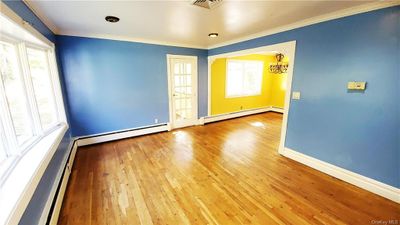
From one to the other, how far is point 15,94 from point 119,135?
2265 mm

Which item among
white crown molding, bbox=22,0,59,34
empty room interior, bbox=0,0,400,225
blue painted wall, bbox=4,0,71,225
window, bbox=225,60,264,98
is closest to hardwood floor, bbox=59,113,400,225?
empty room interior, bbox=0,0,400,225

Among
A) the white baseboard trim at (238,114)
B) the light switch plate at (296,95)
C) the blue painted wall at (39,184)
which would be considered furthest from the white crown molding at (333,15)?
the blue painted wall at (39,184)

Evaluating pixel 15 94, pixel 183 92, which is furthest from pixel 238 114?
pixel 15 94

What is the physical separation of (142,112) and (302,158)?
11.6ft

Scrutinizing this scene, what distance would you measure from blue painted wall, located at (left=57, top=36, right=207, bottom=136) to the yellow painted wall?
1.36m

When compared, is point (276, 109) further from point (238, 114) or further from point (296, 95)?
point (296, 95)

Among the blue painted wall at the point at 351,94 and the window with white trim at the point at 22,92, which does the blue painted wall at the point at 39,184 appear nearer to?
the window with white trim at the point at 22,92

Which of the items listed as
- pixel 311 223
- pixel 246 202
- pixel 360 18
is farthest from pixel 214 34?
pixel 311 223

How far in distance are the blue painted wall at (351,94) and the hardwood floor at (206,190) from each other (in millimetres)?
420

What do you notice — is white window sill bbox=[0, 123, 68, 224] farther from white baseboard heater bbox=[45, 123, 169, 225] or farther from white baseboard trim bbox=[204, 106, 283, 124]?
white baseboard trim bbox=[204, 106, 283, 124]

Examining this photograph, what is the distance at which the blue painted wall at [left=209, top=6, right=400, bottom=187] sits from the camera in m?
1.96

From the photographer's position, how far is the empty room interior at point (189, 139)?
178 centimetres

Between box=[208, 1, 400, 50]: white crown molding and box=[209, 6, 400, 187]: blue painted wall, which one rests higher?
box=[208, 1, 400, 50]: white crown molding

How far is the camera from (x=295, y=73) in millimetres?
2838
